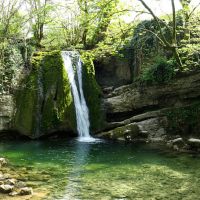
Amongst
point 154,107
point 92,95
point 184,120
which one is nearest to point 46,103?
point 92,95

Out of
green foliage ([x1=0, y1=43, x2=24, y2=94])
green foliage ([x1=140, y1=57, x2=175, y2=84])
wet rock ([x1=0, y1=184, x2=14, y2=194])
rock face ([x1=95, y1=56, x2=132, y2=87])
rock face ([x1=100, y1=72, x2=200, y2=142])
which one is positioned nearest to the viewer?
wet rock ([x1=0, y1=184, x2=14, y2=194])

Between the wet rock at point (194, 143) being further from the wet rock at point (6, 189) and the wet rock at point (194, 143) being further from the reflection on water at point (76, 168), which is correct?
the wet rock at point (6, 189)

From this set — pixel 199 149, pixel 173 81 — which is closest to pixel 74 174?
pixel 199 149

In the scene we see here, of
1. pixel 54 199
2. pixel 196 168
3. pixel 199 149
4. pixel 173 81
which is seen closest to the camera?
pixel 54 199

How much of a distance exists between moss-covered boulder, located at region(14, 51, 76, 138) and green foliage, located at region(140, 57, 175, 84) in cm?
454

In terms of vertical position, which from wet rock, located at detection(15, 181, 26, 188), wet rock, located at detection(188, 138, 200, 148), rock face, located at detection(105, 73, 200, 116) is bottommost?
wet rock, located at detection(15, 181, 26, 188)

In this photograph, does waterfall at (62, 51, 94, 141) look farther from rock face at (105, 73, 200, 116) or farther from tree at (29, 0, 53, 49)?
tree at (29, 0, 53, 49)

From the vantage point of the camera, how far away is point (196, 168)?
1192 centimetres

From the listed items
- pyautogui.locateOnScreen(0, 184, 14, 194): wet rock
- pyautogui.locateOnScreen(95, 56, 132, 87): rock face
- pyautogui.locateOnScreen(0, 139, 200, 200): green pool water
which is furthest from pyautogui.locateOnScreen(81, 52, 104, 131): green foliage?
pyautogui.locateOnScreen(0, 184, 14, 194): wet rock

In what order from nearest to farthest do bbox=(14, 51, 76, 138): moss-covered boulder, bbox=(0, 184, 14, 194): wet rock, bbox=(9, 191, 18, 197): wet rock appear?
bbox=(9, 191, 18, 197): wet rock < bbox=(0, 184, 14, 194): wet rock < bbox=(14, 51, 76, 138): moss-covered boulder

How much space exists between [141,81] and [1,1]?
864 cm

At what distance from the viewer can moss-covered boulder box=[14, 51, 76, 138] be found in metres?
19.5

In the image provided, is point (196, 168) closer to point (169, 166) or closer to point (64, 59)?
point (169, 166)

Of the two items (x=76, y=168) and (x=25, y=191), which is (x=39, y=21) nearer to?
(x=76, y=168)
